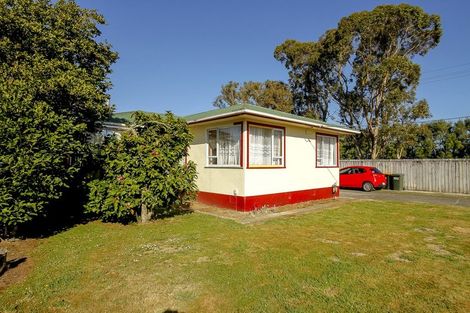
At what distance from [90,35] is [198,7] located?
5959 mm

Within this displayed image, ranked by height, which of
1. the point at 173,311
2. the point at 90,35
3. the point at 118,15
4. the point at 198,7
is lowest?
the point at 173,311

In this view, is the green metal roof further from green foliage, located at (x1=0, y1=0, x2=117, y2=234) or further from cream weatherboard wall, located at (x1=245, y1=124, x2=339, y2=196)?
green foliage, located at (x1=0, y1=0, x2=117, y2=234)

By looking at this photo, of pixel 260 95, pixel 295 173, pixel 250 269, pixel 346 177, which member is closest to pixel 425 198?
pixel 346 177

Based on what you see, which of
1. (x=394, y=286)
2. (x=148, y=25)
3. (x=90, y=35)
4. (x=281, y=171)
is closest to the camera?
(x=394, y=286)

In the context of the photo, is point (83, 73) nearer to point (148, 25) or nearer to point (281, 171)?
point (148, 25)

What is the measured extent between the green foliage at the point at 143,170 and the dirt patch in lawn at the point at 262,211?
5.31 ft

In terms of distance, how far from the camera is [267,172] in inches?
380

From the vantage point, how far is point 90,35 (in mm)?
9188

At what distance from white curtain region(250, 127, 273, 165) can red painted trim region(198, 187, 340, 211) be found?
1208 mm

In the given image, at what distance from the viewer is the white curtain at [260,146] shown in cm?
938

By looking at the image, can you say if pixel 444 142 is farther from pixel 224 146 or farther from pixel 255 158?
pixel 224 146

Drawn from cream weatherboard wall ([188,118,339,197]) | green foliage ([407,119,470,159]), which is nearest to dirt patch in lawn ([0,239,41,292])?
cream weatherboard wall ([188,118,339,197])

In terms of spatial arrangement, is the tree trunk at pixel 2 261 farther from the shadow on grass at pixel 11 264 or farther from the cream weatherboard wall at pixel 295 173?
the cream weatherboard wall at pixel 295 173

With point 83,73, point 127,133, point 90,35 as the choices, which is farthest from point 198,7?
point 127,133
